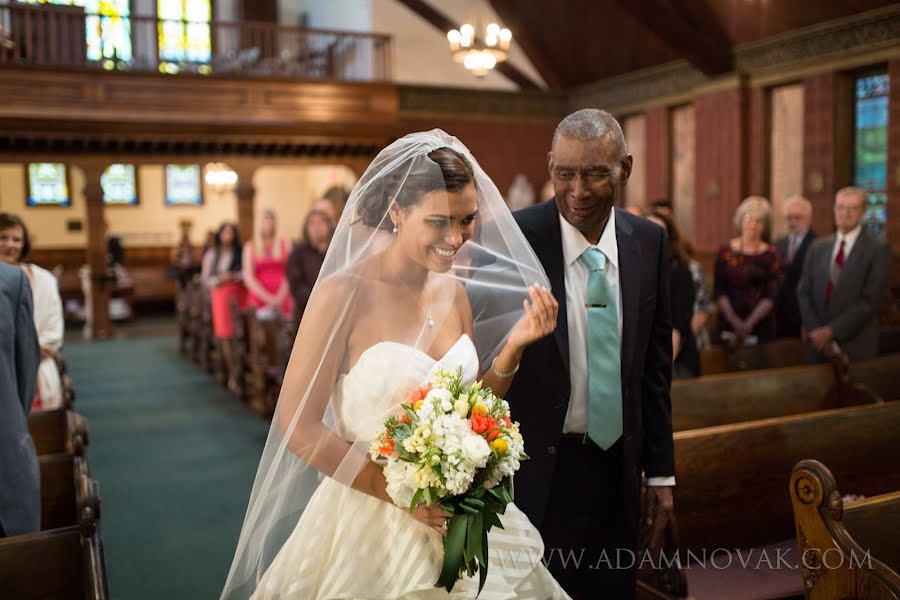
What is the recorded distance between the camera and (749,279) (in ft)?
16.7

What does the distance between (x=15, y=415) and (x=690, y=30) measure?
384 inches

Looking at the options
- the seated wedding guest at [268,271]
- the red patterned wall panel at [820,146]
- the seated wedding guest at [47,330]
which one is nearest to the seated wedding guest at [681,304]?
the seated wedding guest at [47,330]

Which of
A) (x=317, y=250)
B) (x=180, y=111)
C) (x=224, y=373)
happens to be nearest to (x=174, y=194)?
(x=180, y=111)

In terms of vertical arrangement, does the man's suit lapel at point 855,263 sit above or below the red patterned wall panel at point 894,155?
below

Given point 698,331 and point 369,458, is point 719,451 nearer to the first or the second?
point 369,458

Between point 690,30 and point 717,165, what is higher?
point 690,30

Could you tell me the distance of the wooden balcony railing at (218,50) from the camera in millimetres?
11375

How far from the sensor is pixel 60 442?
3738 millimetres

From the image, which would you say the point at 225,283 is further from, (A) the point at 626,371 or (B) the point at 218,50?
(B) the point at 218,50

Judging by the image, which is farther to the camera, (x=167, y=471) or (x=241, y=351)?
(x=241, y=351)

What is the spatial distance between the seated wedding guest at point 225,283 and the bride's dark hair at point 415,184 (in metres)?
6.61

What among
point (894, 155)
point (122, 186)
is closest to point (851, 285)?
point (894, 155)

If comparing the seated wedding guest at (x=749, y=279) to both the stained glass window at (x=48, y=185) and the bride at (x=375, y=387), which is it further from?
the stained glass window at (x=48, y=185)

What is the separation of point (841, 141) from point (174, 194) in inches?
551
